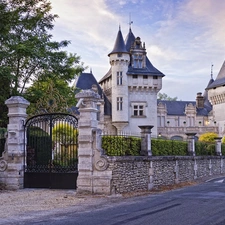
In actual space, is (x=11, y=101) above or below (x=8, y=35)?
below

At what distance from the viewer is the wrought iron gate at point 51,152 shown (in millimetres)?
14512

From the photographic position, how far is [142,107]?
43.4 metres

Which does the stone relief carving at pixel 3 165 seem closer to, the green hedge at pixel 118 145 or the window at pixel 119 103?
the green hedge at pixel 118 145

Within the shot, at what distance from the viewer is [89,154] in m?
13.5

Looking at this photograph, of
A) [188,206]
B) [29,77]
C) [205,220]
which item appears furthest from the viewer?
[29,77]

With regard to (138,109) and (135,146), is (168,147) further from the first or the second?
Answer: (138,109)

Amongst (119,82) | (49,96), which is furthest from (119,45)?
(49,96)

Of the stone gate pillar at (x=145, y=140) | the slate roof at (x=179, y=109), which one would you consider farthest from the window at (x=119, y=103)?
the stone gate pillar at (x=145, y=140)

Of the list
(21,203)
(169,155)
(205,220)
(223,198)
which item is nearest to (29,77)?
(169,155)

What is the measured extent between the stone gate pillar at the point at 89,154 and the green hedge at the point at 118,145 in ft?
1.58

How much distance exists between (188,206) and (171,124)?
51.2 m

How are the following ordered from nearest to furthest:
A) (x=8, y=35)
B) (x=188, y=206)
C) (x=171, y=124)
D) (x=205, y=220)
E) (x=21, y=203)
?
(x=205, y=220) < (x=188, y=206) < (x=21, y=203) < (x=8, y=35) < (x=171, y=124)

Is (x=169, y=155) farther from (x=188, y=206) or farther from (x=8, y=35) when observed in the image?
(x=8, y=35)

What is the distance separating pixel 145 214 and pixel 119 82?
110 feet
